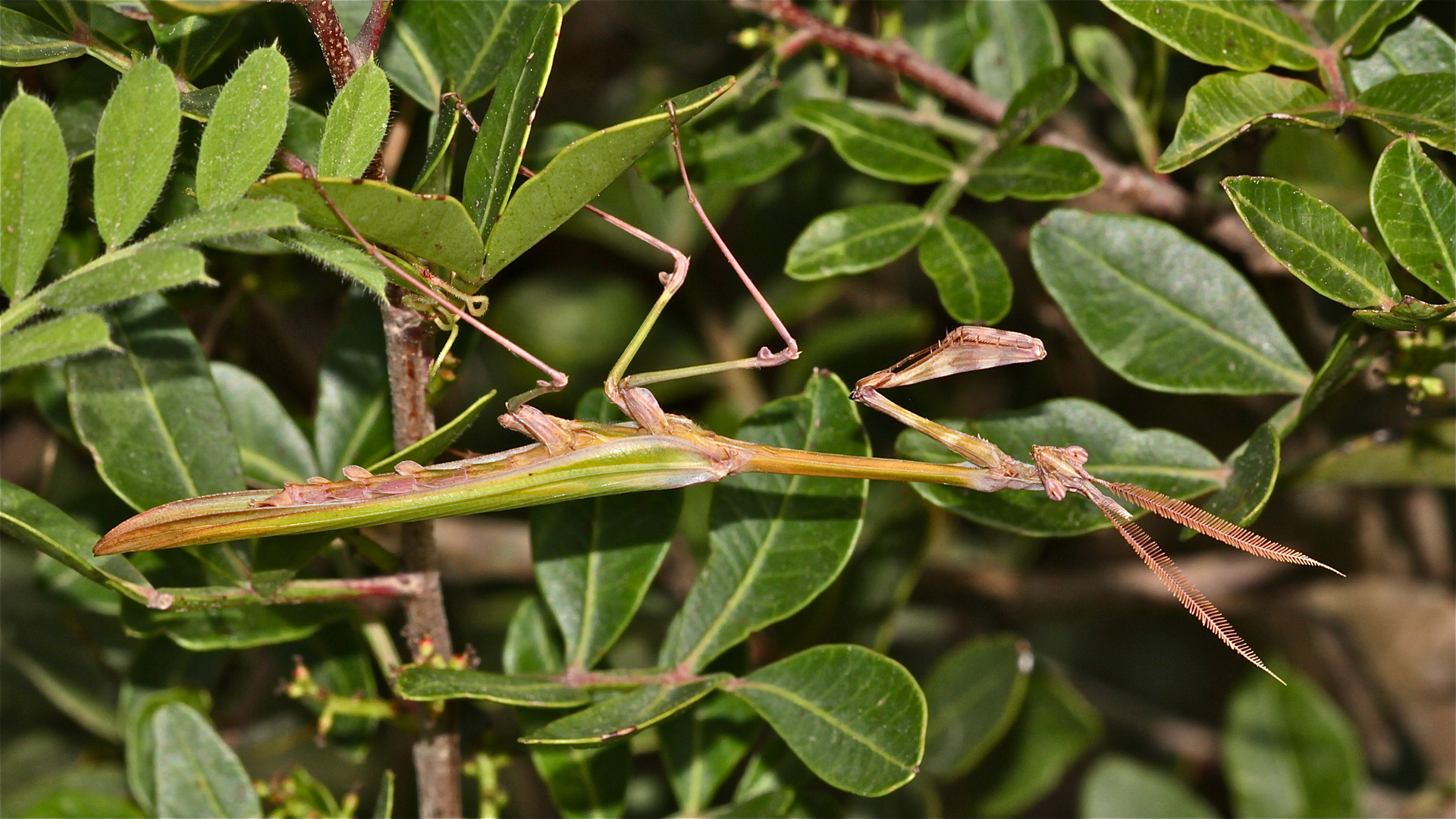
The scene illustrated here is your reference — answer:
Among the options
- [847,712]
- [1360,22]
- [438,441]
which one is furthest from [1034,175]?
[438,441]

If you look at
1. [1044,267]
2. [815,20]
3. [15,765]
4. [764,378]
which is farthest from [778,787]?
[15,765]

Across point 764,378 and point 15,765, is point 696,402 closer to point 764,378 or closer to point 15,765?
point 764,378

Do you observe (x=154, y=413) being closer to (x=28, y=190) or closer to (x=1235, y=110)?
(x=28, y=190)

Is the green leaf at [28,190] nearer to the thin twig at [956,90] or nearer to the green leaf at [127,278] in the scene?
the green leaf at [127,278]

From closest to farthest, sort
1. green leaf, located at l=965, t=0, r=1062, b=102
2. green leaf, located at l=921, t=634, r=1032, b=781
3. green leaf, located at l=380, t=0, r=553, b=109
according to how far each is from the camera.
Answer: green leaf, located at l=380, t=0, r=553, b=109, green leaf, located at l=965, t=0, r=1062, b=102, green leaf, located at l=921, t=634, r=1032, b=781

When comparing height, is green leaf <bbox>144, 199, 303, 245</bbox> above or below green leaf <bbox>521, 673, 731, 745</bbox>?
above

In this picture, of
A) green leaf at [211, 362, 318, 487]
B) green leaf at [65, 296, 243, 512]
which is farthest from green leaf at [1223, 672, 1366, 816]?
green leaf at [65, 296, 243, 512]

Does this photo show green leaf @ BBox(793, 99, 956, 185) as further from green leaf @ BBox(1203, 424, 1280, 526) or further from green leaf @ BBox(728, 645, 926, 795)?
green leaf @ BBox(728, 645, 926, 795)
